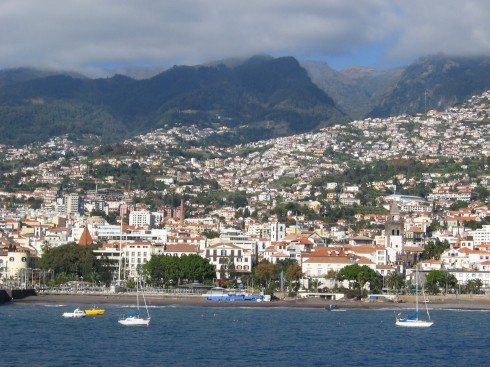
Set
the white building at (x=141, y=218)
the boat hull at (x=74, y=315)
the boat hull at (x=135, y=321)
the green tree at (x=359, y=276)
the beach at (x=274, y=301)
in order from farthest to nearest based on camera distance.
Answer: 1. the white building at (x=141, y=218)
2. the green tree at (x=359, y=276)
3. the beach at (x=274, y=301)
4. the boat hull at (x=74, y=315)
5. the boat hull at (x=135, y=321)

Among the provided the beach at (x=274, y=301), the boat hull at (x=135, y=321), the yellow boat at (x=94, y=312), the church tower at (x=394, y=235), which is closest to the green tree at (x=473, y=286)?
the beach at (x=274, y=301)

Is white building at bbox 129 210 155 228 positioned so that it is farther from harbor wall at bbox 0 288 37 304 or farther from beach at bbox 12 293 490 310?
beach at bbox 12 293 490 310

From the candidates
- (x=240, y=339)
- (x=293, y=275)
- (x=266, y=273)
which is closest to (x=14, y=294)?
(x=266, y=273)

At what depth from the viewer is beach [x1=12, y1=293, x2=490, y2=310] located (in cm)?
10525

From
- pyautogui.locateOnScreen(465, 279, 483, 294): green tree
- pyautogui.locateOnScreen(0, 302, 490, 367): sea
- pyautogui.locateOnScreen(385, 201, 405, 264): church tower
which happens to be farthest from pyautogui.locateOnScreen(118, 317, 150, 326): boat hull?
pyautogui.locateOnScreen(385, 201, 405, 264): church tower

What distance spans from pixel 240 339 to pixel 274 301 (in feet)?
125

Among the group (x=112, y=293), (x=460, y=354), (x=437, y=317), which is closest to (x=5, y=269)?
(x=112, y=293)

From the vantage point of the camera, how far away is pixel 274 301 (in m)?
110

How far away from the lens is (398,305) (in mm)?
106250

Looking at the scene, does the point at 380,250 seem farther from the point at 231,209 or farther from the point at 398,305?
the point at 231,209

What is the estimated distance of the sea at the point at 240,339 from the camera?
2438 inches

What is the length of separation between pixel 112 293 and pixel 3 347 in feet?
153

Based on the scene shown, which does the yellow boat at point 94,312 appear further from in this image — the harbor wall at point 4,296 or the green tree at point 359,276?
the green tree at point 359,276

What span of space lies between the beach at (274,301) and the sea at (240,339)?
826 centimetres
